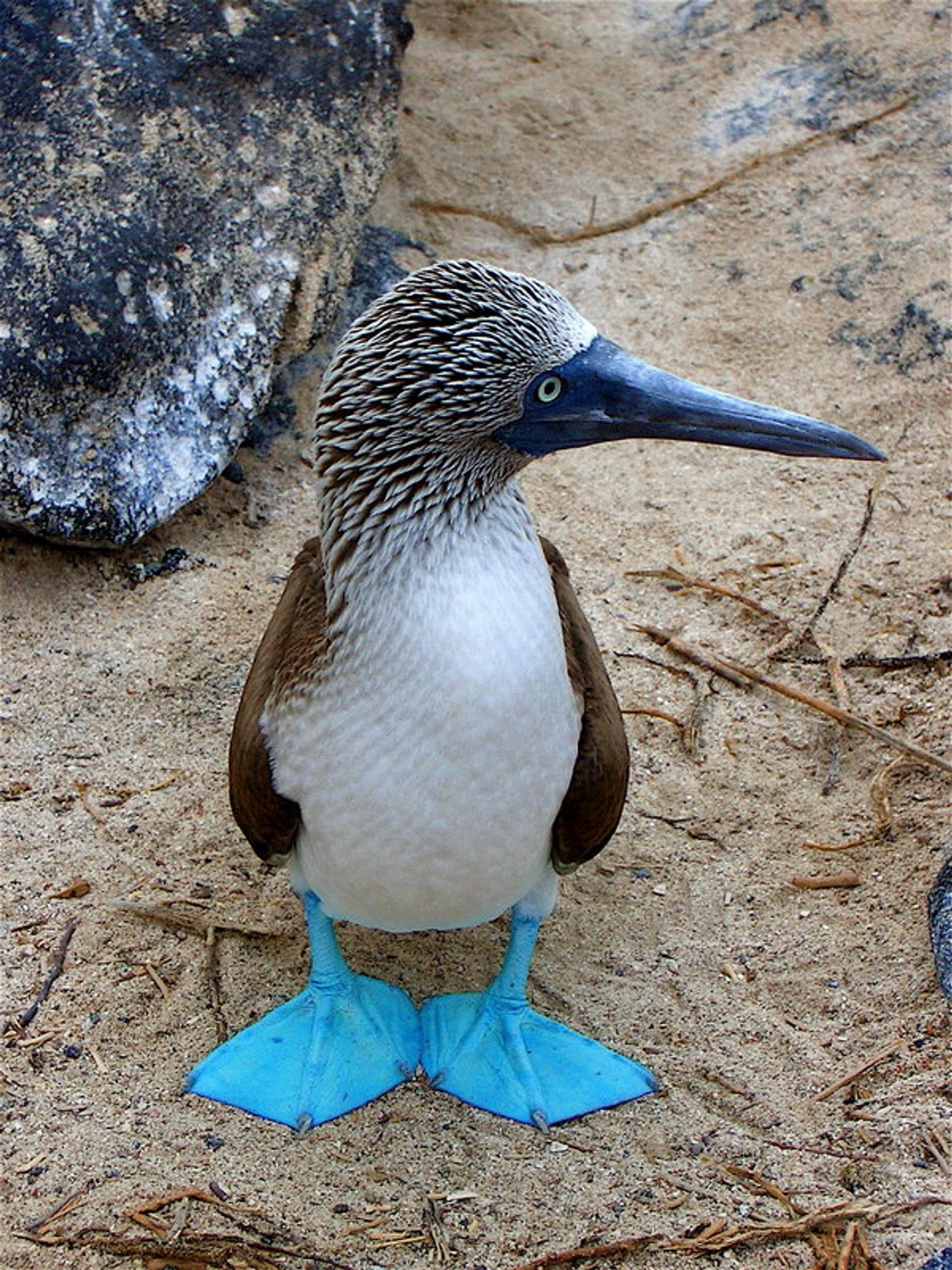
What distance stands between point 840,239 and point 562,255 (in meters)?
1.22

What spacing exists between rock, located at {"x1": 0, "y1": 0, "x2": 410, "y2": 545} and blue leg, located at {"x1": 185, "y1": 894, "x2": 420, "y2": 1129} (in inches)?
76.9

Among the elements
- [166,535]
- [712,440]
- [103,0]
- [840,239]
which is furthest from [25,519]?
[840,239]

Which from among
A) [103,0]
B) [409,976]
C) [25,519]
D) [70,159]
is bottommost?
[409,976]

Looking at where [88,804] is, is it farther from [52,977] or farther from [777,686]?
[777,686]

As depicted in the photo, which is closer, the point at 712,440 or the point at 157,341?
the point at 712,440

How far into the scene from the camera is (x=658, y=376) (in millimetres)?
3055

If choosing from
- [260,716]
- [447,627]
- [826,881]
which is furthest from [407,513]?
[826,881]

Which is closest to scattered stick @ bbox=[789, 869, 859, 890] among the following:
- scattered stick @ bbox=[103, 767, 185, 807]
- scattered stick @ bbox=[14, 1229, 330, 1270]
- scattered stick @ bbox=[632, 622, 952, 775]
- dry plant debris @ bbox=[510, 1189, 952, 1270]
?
scattered stick @ bbox=[632, 622, 952, 775]

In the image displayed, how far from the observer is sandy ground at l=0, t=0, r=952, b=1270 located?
10.4 ft

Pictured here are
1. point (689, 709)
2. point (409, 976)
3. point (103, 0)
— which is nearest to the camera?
point (409, 976)

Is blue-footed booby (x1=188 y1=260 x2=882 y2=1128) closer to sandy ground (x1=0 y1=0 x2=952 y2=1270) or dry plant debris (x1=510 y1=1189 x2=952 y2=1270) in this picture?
sandy ground (x1=0 y1=0 x2=952 y2=1270)

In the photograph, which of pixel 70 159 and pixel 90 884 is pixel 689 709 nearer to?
pixel 90 884

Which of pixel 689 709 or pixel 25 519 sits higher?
pixel 25 519

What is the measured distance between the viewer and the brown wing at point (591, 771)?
129 inches
